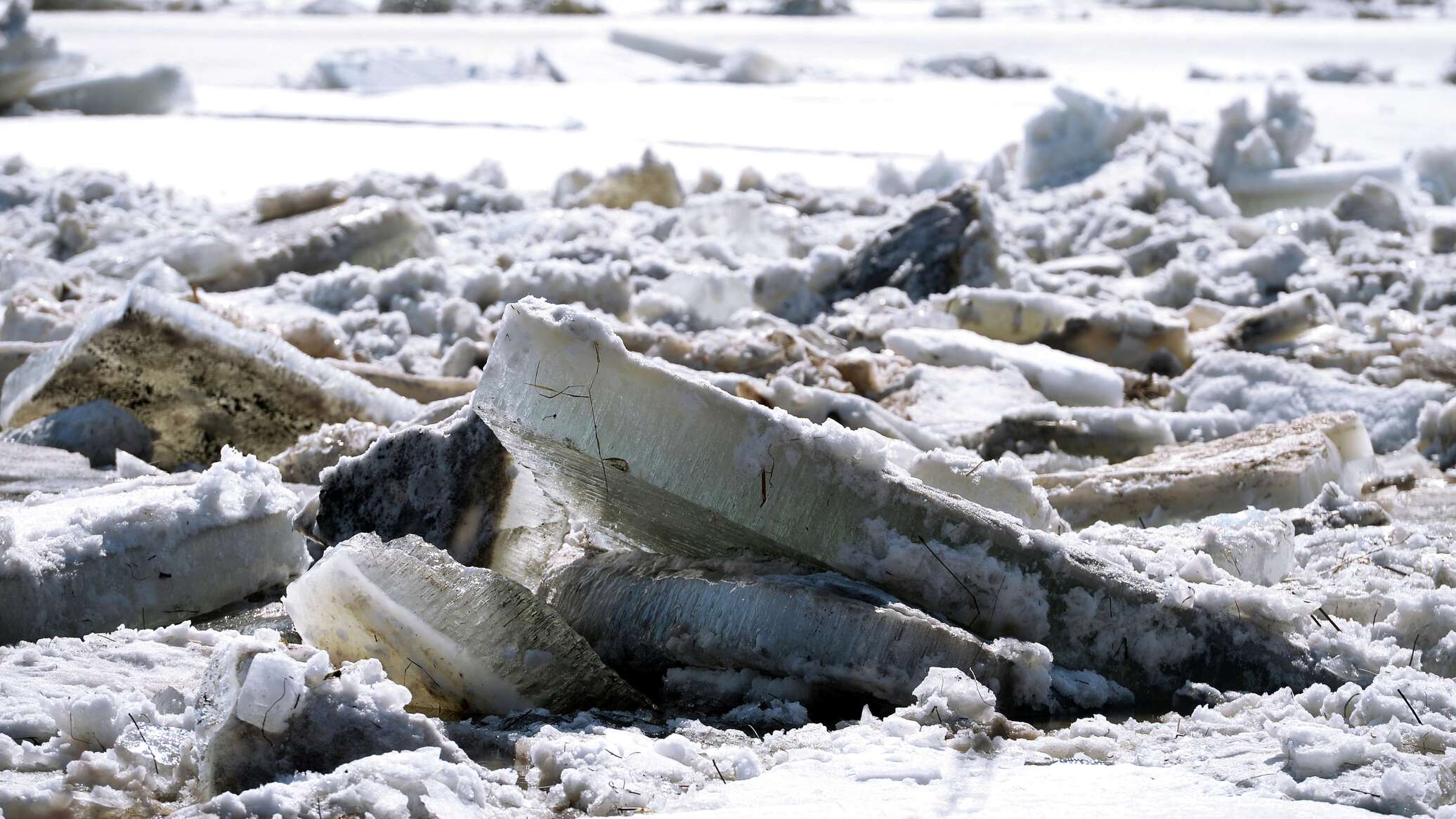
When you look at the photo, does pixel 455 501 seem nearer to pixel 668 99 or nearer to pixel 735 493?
pixel 735 493

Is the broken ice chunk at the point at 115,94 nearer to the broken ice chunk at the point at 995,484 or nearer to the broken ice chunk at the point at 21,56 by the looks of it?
the broken ice chunk at the point at 21,56

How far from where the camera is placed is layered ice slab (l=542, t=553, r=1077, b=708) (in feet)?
5.76

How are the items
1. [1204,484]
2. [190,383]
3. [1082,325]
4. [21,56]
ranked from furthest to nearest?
[21,56]
[1082,325]
[190,383]
[1204,484]

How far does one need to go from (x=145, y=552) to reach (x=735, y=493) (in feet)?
3.20

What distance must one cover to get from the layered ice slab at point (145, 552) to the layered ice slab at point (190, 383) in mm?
634

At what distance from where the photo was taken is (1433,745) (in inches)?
61.3

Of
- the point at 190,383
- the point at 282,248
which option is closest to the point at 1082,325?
the point at 190,383

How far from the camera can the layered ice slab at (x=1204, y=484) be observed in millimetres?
2773

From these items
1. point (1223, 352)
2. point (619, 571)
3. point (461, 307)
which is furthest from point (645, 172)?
point (619, 571)

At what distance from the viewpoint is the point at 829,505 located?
1898 millimetres

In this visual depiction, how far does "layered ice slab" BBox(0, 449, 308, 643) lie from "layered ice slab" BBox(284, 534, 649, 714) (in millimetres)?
501

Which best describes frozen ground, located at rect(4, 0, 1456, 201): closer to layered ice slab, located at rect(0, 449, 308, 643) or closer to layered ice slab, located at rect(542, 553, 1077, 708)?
layered ice slab, located at rect(0, 449, 308, 643)

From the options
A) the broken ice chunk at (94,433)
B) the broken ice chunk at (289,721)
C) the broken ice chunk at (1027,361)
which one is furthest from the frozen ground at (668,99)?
the broken ice chunk at (289,721)

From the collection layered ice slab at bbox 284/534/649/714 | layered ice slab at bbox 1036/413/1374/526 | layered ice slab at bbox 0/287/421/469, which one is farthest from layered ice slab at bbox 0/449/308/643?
layered ice slab at bbox 1036/413/1374/526
